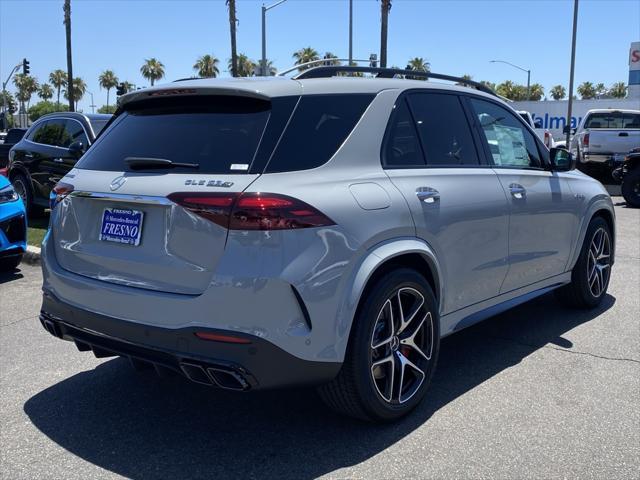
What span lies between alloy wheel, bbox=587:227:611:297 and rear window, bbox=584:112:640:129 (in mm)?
14685

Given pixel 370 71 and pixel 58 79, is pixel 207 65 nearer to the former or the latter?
pixel 58 79

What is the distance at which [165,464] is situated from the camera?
3102 millimetres

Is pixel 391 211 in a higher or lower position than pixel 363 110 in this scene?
lower

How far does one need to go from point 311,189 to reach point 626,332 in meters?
3.42

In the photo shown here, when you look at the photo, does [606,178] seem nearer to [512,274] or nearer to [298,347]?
[512,274]

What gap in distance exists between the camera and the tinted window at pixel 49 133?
10.3 m

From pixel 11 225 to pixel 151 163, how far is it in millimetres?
4211

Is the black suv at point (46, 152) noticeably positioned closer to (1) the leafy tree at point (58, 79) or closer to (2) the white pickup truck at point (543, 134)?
(2) the white pickup truck at point (543, 134)

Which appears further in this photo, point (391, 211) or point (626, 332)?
point (626, 332)

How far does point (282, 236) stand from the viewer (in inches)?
113

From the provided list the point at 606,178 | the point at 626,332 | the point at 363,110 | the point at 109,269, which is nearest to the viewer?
the point at 109,269

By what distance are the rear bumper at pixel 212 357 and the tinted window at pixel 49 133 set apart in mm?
7841

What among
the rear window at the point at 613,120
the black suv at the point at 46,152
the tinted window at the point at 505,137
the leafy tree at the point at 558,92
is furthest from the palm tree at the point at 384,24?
the leafy tree at the point at 558,92

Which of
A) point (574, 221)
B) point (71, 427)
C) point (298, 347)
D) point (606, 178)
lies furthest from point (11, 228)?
point (606, 178)
